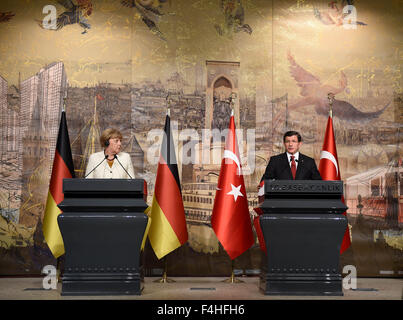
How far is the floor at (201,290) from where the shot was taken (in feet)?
14.7

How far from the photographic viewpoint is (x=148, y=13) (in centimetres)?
689

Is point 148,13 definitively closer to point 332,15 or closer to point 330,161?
point 332,15

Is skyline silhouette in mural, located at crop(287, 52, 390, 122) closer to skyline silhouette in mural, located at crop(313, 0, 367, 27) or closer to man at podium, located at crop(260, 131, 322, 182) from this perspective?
→ skyline silhouette in mural, located at crop(313, 0, 367, 27)

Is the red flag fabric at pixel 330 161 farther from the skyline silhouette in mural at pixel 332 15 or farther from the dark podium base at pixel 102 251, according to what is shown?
the dark podium base at pixel 102 251

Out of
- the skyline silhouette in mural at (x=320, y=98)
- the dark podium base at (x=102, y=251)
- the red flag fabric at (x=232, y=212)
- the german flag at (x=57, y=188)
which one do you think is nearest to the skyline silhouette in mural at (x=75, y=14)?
the german flag at (x=57, y=188)

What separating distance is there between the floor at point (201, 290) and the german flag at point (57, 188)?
0.49m

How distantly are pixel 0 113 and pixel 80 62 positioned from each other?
127 cm

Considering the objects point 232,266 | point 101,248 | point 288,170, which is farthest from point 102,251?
point 288,170

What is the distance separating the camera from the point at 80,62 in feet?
22.3

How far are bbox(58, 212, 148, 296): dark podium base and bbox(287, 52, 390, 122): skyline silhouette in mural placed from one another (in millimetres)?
3435

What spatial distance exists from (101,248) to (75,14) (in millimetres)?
3727

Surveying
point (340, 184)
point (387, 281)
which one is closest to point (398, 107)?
point (387, 281)
